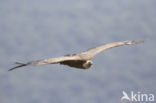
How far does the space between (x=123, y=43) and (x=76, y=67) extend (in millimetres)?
4059

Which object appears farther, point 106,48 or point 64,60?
point 106,48

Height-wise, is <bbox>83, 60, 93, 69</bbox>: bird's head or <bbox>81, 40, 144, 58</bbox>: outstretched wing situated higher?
<bbox>81, 40, 144, 58</bbox>: outstretched wing

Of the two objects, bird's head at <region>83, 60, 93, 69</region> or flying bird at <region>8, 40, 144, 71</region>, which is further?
bird's head at <region>83, 60, 93, 69</region>

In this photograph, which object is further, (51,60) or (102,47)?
(102,47)

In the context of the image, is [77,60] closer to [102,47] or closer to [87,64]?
[87,64]

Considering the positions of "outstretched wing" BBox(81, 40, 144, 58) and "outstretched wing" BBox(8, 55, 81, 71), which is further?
"outstretched wing" BBox(81, 40, 144, 58)

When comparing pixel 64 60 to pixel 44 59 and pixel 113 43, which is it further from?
pixel 113 43

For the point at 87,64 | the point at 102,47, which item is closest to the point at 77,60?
the point at 87,64

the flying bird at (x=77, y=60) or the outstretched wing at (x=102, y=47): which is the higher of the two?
the outstretched wing at (x=102, y=47)

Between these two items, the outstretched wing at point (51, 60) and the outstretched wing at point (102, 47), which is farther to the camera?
Answer: the outstretched wing at point (102, 47)

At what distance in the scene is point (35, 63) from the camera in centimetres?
2870

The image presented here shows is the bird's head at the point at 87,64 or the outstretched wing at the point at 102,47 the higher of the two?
the outstretched wing at the point at 102,47

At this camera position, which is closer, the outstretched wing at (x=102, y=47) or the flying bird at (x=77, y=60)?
the flying bird at (x=77, y=60)

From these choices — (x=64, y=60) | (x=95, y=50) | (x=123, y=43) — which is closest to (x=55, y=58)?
(x=64, y=60)
